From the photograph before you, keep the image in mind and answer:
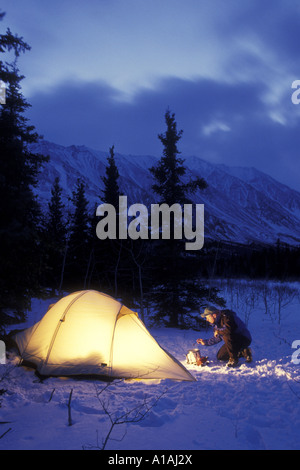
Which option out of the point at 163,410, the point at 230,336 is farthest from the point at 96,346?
the point at 230,336

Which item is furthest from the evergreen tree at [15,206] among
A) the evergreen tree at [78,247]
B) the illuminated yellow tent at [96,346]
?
the evergreen tree at [78,247]

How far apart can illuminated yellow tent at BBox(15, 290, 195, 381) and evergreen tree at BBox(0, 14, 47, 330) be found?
1.57 meters

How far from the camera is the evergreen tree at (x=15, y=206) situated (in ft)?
19.8

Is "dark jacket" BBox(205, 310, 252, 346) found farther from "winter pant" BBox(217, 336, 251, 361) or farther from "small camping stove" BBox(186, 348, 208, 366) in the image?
"small camping stove" BBox(186, 348, 208, 366)

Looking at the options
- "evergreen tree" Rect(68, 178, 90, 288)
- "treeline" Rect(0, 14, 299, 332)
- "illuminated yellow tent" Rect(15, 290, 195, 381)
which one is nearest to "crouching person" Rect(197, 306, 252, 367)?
"illuminated yellow tent" Rect(15, 290, 195, 381)

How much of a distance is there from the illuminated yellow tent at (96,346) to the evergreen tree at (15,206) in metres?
1.57

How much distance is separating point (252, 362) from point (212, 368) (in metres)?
1.20

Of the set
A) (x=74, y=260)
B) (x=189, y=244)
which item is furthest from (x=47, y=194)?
(x=189, y=244)

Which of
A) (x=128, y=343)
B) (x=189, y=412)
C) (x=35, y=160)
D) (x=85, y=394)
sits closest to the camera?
(x=189, y=412)

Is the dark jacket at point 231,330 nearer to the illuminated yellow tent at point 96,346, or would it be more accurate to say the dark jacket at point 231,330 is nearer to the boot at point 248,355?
the boot at point 248,355

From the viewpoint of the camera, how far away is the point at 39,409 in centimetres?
477

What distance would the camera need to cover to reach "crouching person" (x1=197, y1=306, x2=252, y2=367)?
7.22m
